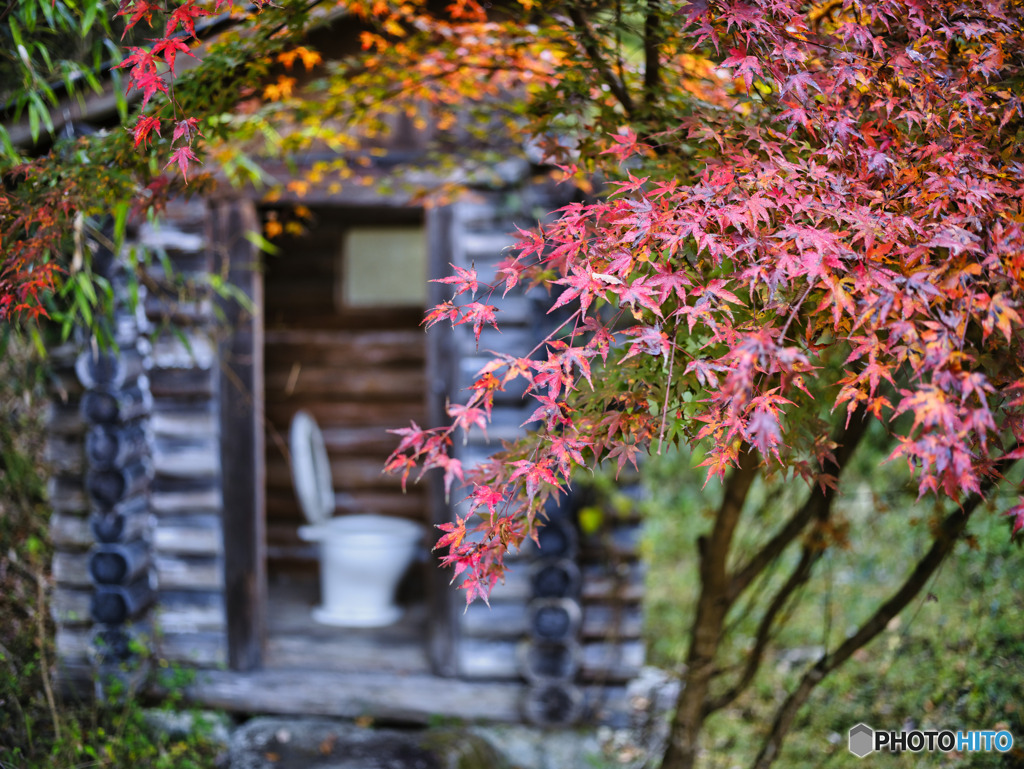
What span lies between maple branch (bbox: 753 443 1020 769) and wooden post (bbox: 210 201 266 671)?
93.4 inches

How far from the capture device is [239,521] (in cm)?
359

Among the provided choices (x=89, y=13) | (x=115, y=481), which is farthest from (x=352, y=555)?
(x=89, y=13)

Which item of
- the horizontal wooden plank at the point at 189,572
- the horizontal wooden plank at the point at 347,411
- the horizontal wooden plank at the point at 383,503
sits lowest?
the horizontal wooden plank at the point at 383,503

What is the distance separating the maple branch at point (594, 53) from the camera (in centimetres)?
196

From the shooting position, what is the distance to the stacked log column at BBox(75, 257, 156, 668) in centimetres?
334

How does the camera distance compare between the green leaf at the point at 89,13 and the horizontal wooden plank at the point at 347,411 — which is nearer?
the green leaf at the point at 89,13

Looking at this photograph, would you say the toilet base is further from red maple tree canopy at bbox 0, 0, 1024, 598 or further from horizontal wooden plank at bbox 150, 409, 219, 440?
red maple tree canopy at bbox 0, 0, 1024, 598

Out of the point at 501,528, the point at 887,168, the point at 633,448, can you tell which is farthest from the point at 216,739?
the point at 887,168

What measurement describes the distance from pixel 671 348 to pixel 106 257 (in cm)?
290

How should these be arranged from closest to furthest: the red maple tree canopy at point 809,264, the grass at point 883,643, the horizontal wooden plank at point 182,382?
the red maple tree canopy at point 809,264 < the grass at point 883,643 < the horizontal wooden plank at point 182,382

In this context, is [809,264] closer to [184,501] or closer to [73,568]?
[184,501]

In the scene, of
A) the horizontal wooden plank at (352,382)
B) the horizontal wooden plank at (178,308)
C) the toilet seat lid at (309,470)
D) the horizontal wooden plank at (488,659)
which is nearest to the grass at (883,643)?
the horizontal wooden plank at (488,659)

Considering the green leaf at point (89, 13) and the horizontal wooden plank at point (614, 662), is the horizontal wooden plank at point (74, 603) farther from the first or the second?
the green leaf at point (89, 13)

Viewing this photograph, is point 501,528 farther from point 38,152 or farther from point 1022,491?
point 38,152
